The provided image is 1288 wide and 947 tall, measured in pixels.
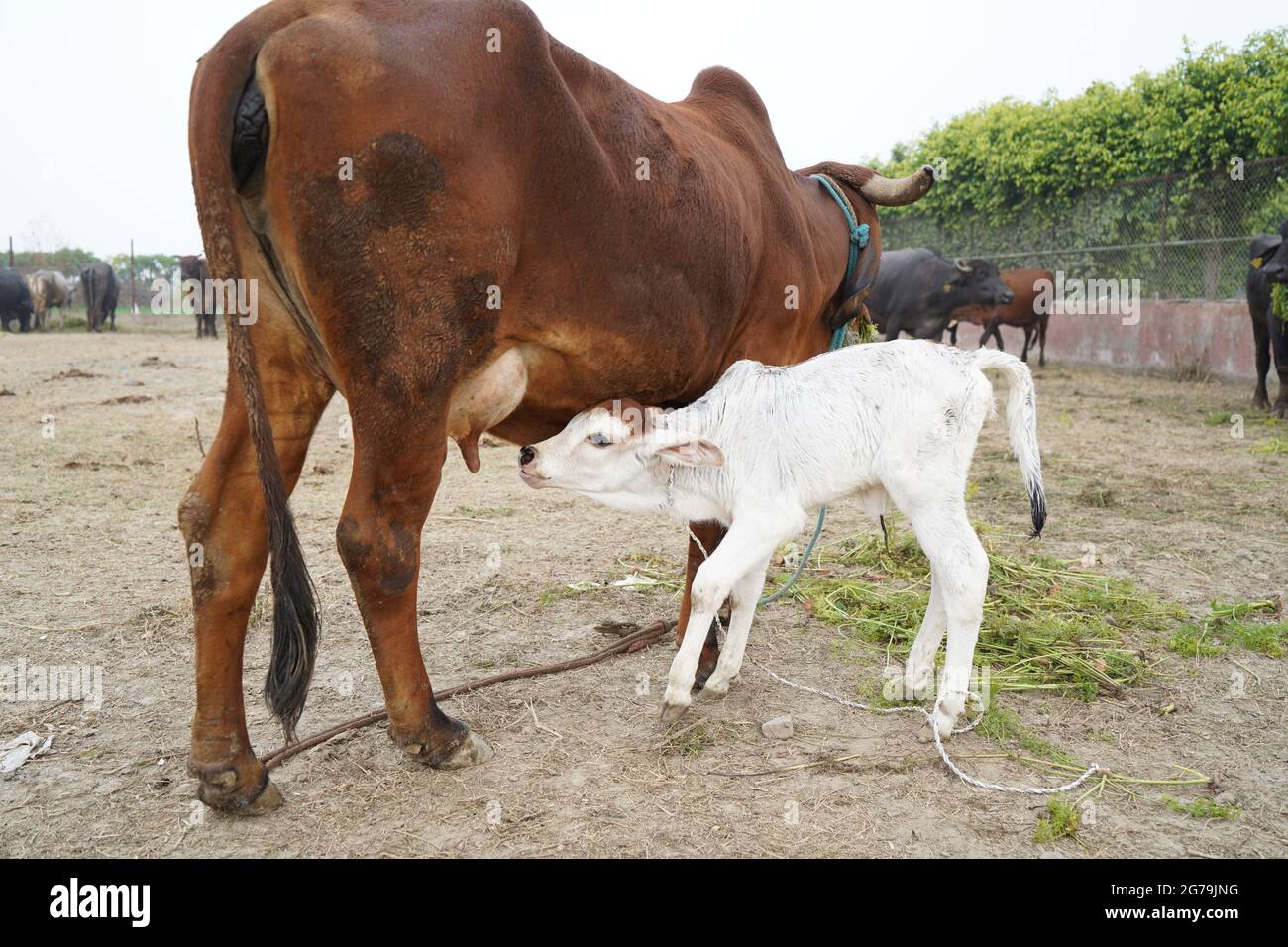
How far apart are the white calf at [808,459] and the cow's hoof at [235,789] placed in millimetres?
1378

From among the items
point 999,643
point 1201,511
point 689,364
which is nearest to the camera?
point 689,364

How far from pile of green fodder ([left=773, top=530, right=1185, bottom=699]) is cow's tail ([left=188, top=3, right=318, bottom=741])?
2758 mm

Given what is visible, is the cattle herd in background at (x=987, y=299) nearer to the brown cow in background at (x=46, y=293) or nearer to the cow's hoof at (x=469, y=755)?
the brown cow in background at (x=46, y=293)

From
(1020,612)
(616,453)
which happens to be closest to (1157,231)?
(1020,612)

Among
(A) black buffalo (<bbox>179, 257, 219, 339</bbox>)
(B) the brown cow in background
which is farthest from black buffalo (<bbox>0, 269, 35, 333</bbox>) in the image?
(A) black buffalo (<bbox>179, 257, 219, 339</bbox>)

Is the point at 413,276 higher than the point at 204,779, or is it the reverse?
the point at 413,276

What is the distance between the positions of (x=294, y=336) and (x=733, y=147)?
2.15 m

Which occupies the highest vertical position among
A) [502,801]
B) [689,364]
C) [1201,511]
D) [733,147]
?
[733,147]

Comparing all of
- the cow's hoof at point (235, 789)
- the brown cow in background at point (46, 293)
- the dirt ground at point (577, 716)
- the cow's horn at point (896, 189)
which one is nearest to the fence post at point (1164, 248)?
the dirt ground at point (577, 716)

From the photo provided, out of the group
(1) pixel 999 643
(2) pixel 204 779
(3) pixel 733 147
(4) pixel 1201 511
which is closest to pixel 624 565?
(1) pixel 999 643

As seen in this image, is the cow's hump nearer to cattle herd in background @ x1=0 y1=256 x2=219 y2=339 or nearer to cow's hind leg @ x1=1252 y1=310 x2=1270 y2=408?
cow's hind leg @ x1=1252 y1=310 x2=1270 y2=408

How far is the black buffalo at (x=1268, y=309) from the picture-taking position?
10.9 meters

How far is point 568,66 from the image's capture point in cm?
319

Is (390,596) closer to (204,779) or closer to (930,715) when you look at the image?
(204,779)
